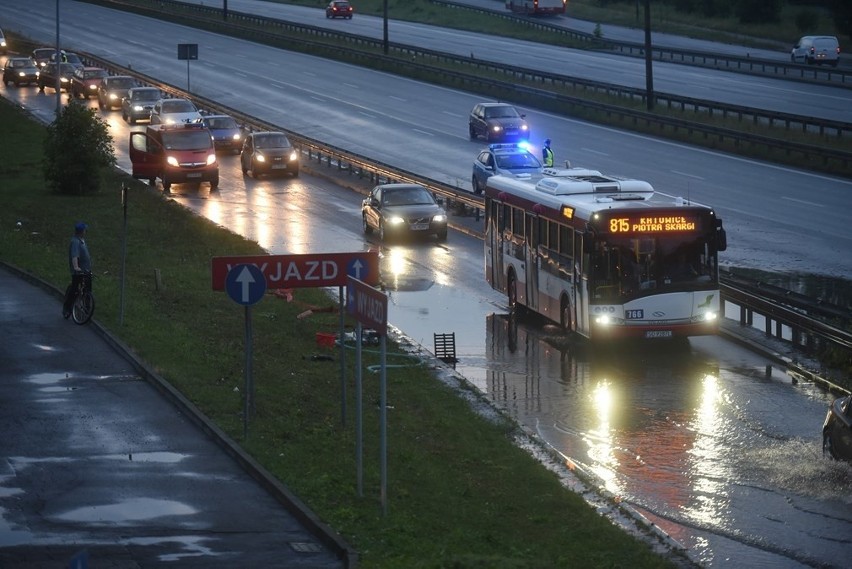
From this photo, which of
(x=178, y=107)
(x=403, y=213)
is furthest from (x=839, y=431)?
(x=178, y=107)

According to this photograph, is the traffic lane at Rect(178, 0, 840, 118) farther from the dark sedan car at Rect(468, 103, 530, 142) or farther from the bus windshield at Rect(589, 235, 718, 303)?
the bus windshield at Rect(589, 235, 718, 303)

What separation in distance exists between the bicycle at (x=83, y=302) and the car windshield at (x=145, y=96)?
42.7 metres

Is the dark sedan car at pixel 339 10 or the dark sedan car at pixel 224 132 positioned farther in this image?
the dark sedan car at pixel 339 10

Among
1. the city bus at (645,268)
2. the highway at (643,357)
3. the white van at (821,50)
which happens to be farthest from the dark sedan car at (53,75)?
the city bus at (645,268)

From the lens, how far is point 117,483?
14.9 metres

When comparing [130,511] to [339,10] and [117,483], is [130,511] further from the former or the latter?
[339,10]

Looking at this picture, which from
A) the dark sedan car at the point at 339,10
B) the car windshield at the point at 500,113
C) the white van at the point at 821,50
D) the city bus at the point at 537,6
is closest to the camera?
the car windshield at the point at 500,113

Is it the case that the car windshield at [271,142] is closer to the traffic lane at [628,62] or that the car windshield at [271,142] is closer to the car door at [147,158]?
the car door at [147,158]

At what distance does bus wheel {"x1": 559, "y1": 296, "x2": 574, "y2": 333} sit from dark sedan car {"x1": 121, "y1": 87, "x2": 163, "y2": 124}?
42108 millimetres

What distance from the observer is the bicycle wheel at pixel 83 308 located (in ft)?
78.2

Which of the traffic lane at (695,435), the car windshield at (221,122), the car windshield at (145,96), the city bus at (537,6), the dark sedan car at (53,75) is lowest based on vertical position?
the traffic lane at (695,435)

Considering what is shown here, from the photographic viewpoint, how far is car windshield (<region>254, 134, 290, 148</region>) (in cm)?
5059

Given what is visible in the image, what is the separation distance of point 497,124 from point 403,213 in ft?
65.0

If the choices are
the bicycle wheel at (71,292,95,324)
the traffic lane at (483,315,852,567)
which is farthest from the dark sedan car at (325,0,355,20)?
the bicycle wheel at (71,292,95,324)
